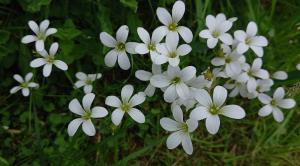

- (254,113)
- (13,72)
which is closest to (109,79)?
(13,72)

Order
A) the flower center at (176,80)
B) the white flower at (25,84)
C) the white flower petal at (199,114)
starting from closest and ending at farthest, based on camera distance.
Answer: the white flower petal at (199,114) < the flower center at (176,80) < the white flower at (25,84)

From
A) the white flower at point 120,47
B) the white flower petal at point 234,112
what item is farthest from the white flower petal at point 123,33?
the white flower petal at point 234,112

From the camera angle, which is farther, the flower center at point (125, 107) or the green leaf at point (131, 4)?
the green leaf at point (131, 4)

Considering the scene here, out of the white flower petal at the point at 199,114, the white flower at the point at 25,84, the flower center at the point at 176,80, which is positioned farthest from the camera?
the white flower at the point at 25,84

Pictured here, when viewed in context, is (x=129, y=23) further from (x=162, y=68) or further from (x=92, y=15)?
(x=162, y=68)

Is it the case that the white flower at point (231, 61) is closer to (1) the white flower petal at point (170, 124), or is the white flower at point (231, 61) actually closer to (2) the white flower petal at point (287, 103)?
(2) the white flower petal at point (287, 103)
